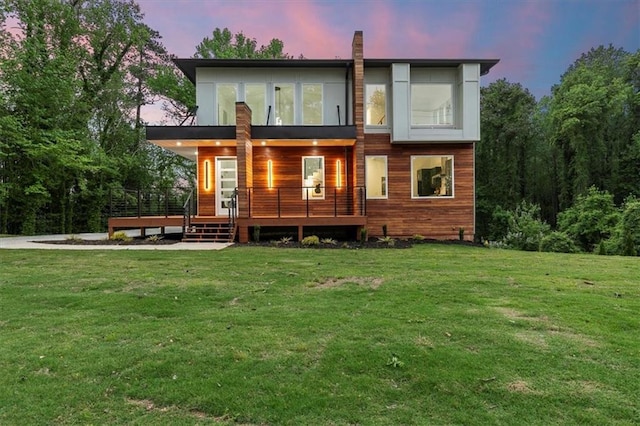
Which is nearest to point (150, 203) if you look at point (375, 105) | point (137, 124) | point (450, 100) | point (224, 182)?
point (224, 182)

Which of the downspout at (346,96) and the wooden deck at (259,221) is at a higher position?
the downspout at (346,96)

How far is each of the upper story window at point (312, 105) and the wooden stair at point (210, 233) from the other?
5.27 metres

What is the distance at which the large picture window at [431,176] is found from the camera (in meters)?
14.7

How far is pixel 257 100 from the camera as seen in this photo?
48.1 ft

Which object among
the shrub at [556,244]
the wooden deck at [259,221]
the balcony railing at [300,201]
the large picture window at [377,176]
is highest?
the large picture window at [377,176]

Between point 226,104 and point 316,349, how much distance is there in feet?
42.3

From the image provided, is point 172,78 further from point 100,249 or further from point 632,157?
point 632,157

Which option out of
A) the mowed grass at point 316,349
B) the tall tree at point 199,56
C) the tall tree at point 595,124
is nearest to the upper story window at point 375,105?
the mowed grass at point 316,349

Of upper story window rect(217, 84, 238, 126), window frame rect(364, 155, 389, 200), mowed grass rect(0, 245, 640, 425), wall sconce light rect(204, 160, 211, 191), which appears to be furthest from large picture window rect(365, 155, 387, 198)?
mowed grass rect(0, 245, 640, 425)

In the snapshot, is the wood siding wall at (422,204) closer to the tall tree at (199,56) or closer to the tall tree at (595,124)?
the tall tree at (199,56)

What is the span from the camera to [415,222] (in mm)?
14586

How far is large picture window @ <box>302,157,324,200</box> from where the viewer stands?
14.7m

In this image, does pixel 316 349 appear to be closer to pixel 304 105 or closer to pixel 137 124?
pixel 304 105

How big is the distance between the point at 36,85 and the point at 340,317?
18.9 m
